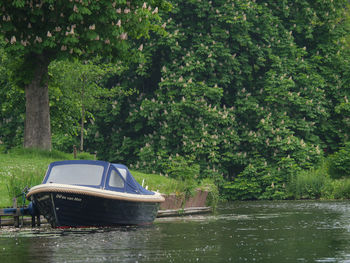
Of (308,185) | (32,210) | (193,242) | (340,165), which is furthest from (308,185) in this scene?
(193,242)

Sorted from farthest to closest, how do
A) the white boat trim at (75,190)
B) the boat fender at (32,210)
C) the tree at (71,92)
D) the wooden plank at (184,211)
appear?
1. the tree at (71,92)
2. the wooden plank at (184,211)
3. the boat fender at (32,210)
4. the white boat trim at (75,190)

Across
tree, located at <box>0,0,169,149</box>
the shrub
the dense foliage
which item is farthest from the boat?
the shrub

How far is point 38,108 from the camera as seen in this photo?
32281mm

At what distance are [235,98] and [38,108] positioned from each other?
1626 centimetres

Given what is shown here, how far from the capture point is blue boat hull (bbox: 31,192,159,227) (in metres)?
21.0

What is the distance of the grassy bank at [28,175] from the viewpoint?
24125 millimetres

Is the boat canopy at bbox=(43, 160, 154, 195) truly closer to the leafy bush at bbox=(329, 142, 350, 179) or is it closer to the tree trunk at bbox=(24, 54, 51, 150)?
the tree trunk at bbox=(24, 54, 51, 150)

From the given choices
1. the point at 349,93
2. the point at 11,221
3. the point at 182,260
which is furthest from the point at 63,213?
the point at 349,93

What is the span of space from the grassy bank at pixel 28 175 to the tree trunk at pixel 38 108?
770 millimetres

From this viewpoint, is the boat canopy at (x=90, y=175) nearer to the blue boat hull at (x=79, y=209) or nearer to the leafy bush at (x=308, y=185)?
the blue boat hull at (x=79, y=209)

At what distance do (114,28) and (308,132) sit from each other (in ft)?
59.0

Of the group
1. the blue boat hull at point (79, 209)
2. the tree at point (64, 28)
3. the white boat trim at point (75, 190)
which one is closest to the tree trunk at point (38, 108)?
the tree at point (64, 28)

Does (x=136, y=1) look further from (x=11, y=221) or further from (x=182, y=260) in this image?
(x=182, y=260)

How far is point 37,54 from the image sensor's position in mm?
31969
